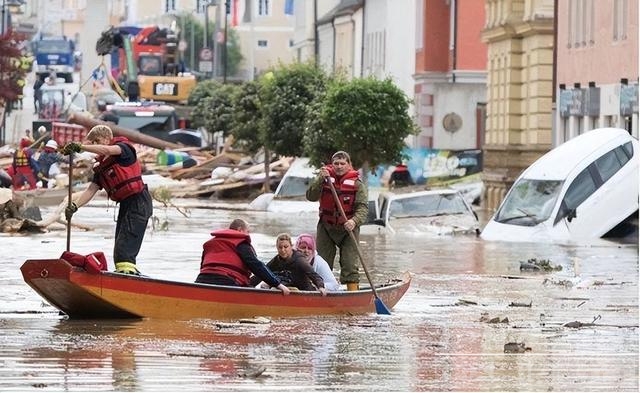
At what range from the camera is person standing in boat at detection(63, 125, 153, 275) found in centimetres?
1748

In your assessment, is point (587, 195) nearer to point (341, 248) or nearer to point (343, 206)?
point (341, 248)

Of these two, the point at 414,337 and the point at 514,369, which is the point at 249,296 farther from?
the point at 514,369

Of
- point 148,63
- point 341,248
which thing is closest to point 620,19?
point 341,248

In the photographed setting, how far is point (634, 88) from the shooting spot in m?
43.9

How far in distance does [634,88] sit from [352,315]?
84.2 ft

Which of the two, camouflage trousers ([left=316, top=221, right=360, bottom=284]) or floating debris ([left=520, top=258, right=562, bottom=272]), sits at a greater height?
camouflage trousers ([left=316, top=221, right=360, bottom=284])

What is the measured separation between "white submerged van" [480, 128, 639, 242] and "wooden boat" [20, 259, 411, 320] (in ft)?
61.6

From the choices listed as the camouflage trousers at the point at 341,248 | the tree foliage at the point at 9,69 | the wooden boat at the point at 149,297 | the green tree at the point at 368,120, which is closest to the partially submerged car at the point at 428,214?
the green tree at the point at 368,120

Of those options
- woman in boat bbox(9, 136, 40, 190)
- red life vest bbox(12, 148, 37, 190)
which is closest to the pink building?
woman in boat bbox(9, 136, 40, 190)

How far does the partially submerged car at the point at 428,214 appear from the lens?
39.2 metres

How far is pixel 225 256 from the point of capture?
17.8 m

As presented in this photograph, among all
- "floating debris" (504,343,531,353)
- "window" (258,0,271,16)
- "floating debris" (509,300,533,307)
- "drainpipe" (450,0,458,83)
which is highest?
"window" (258,0,271,16)

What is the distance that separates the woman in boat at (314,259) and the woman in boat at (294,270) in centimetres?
23

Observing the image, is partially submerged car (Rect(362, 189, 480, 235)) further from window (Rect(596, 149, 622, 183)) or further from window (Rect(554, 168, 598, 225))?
window (Rect(596, 149, 622, 183))
